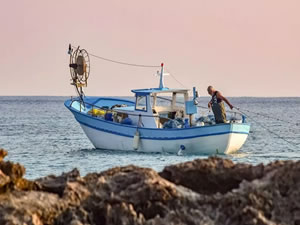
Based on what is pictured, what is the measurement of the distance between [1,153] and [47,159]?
1801 cm

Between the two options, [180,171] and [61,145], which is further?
[61,145]

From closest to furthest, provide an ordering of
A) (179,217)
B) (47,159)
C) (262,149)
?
1. (179,217)
2. (47,159)
3. (262,149)

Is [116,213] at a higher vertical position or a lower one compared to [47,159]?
higher

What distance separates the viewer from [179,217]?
5.89 m

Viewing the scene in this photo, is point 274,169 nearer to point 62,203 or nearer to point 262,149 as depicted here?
point 62,203

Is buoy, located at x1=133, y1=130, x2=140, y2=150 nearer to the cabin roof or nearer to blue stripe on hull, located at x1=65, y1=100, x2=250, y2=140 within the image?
blue stripe on hull, located at x1=65, y1=100, x2=250, y2=140

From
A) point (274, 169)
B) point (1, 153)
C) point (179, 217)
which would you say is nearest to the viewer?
point (179, 217)

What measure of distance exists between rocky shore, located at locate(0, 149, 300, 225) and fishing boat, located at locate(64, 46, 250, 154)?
16075 millimetres

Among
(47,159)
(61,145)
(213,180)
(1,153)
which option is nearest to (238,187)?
(213,180)

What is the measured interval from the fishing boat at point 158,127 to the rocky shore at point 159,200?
52.7 ft

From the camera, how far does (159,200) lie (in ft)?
19.9

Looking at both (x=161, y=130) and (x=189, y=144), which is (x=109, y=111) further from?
(x=189, y=144)

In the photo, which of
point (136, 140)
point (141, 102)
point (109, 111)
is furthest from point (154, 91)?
point (109, 111)

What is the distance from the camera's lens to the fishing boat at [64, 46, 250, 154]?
22.9m
